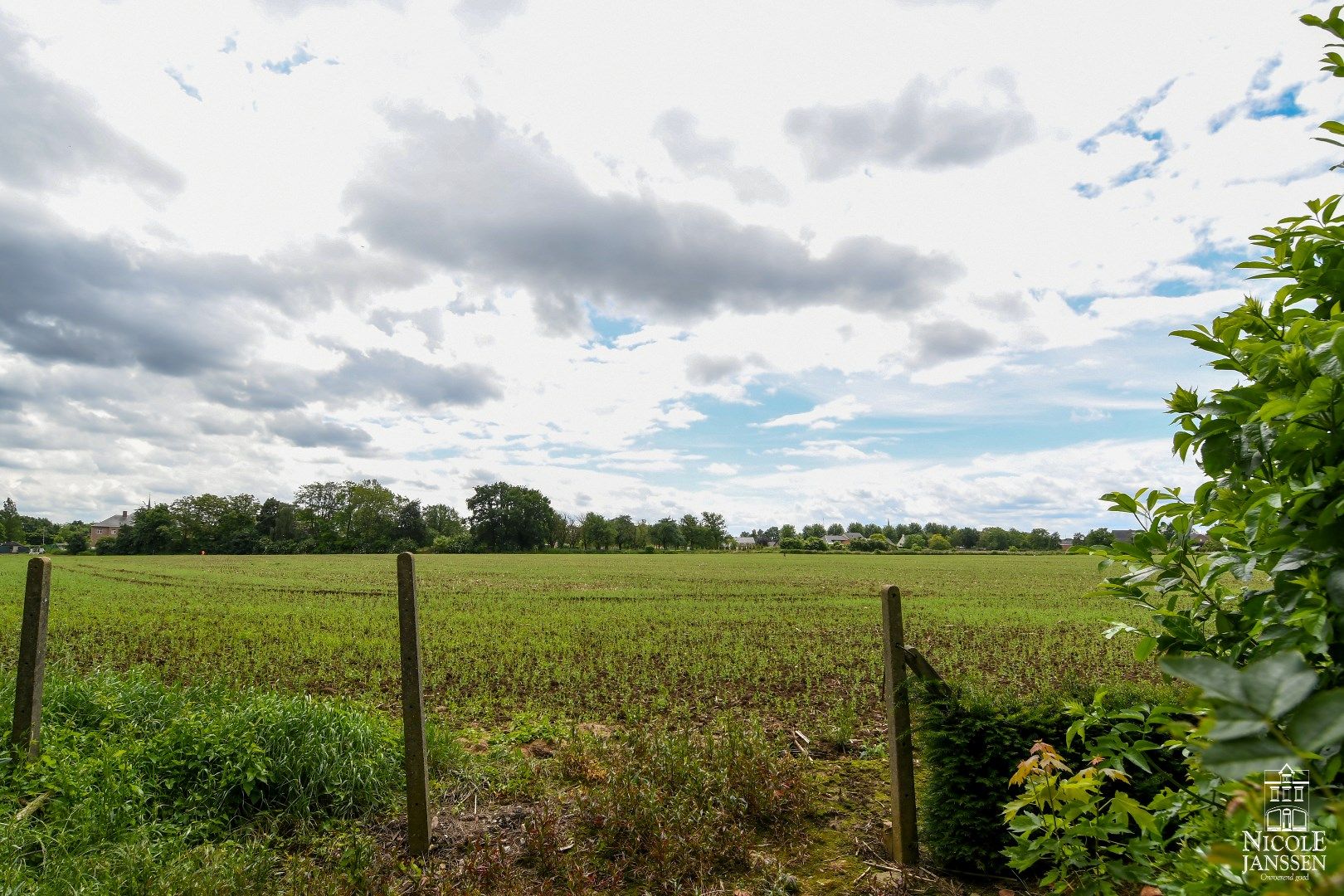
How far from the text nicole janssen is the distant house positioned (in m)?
172

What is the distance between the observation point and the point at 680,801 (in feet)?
17.2

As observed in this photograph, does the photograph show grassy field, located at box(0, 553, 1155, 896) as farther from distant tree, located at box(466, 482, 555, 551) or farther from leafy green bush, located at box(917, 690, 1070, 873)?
distant tree, located at box(466, 482, 555, 551)

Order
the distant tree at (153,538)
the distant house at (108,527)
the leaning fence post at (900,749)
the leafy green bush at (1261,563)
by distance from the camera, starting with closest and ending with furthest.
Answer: the leafy green bush at (1261,563) → the leaning fence post at (900,749) → the distant tree at (153,538) → the distant house at (108,527)

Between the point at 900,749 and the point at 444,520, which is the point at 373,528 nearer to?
the point at 444,520

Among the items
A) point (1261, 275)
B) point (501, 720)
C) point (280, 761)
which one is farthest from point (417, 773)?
point (1261, 275)

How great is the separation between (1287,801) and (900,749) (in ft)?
13.3

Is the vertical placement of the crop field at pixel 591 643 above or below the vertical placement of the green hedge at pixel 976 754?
below

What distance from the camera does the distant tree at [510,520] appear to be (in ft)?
398

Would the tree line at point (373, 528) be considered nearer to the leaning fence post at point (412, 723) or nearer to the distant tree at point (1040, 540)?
the distant tree at point (1040, 540)

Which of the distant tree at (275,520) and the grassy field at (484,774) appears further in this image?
the distant tree at (275,520)

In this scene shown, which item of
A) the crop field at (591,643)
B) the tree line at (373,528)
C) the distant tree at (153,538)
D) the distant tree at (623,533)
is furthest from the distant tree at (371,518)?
the crop field at (591,643)

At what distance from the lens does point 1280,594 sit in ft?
4.21

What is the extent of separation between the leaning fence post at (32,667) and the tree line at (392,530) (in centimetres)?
9972

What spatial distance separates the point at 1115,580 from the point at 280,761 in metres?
6.01
